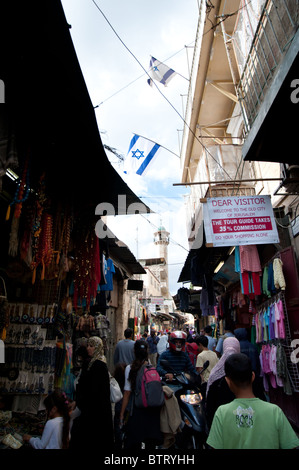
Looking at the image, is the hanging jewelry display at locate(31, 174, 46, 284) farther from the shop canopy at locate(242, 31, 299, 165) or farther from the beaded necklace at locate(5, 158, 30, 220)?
the shop canopy at locate(242, 31, 299, 165)

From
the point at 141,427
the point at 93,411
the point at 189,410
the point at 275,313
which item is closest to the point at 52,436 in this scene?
the point at 93,411

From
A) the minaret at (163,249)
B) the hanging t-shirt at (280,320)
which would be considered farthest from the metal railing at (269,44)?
the minaret at (163,249)

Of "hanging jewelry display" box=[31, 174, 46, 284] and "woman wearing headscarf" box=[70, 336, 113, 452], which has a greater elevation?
"hanging jewelry display" box=[31, 174, 46, 284]

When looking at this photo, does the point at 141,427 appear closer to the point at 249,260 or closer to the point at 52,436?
the point at 52,436

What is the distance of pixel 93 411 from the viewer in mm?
2957

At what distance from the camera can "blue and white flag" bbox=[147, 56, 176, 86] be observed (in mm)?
7379

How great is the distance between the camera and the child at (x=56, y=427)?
2873 millimetres

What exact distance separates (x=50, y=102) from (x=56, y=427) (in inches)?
129

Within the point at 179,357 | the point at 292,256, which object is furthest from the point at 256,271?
the point at 179,357

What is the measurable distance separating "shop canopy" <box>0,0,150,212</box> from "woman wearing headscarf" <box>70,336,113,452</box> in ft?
7.71

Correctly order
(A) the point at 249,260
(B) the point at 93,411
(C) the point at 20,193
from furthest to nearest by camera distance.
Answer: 1. (A) the point at 249,260
2. (B) the point at 93,411
3. (C) the point at 20,193

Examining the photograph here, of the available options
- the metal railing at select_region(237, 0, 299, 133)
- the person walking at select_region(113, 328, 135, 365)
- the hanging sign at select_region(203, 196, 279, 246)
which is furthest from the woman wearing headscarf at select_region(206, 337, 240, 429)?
the metal railing at select_region(237, 0, 299, 133)
